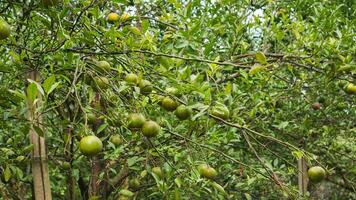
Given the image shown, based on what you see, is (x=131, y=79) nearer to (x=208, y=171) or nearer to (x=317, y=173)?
(x=208, y=171)

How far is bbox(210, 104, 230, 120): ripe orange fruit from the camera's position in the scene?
1.75m

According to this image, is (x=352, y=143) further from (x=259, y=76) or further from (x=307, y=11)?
(x=259, y=76)

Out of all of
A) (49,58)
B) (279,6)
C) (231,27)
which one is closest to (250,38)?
(279,6)

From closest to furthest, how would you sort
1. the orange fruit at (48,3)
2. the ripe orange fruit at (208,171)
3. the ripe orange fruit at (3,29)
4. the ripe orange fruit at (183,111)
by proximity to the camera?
the ripe orange fruit at (3,29)
the orange fruit at (48,3)
the ripe orange fruit at (183,111)
the ripe orange fruit at (208,171)

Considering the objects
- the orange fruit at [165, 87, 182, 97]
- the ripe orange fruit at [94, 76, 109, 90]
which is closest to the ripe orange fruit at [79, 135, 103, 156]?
the ripe orange fruit at [94, 76, 109, 90]

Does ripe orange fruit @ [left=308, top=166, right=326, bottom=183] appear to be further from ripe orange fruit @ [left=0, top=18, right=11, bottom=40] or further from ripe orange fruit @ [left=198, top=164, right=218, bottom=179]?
ripe orange fruit @ [left=0, top=18, right=11, bottom=40]

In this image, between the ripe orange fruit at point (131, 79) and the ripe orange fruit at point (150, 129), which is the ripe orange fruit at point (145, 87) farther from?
the ripe orange fruit at point (150, 129)

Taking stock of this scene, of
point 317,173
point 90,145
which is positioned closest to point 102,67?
point 90,145

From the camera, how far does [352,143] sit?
4809 mm

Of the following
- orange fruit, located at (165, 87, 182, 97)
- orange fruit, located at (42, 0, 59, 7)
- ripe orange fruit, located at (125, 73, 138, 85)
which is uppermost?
orange fruit, located at (42, 0, 59, 7)

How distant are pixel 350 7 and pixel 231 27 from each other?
1.60 metres

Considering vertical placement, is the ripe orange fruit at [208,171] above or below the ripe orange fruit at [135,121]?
below

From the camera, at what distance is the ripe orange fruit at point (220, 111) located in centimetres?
175

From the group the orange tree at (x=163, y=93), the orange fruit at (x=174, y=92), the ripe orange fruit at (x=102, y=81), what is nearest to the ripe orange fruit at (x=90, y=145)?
the orange tree at (x=163, y=93)
